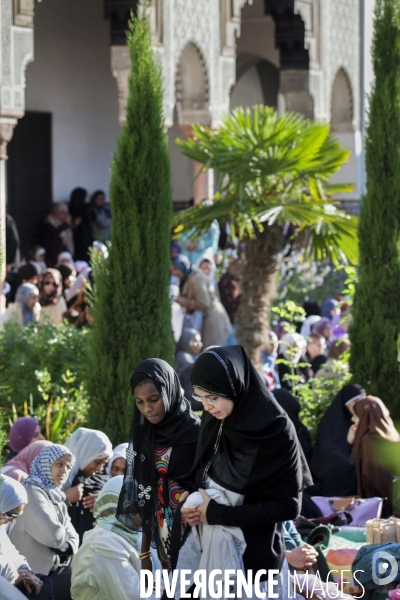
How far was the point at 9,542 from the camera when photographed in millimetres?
4156

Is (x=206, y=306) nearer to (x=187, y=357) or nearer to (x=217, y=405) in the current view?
(x=187, y=357)

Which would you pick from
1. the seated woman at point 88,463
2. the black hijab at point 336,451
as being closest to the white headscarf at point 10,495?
the seated woman at point 88,463

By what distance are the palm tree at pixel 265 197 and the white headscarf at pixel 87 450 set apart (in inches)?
136

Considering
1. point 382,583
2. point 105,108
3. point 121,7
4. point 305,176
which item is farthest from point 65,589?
point 105,108

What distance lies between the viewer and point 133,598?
374 cm

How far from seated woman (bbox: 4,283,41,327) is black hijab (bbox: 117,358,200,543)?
5377mm

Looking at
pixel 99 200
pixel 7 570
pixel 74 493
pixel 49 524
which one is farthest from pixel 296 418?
pixel 99 200

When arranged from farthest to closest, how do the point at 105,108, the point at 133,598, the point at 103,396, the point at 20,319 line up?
the point at 105,108 → the point at 20,319 → the point at 103,396 → the point at 133,598

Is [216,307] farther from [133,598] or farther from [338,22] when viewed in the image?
[338,22]

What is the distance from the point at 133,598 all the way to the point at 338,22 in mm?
14099

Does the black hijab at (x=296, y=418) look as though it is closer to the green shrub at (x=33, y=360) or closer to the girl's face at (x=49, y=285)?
the green shrub at (x=33, y=360)

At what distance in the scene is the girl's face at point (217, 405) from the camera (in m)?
3.32

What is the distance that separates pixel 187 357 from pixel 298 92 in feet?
29.0

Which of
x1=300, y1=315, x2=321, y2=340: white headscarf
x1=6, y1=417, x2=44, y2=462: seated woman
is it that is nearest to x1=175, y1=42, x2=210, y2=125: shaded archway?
x1=300, y1=315, x2=321, y2=340: white headscarf
